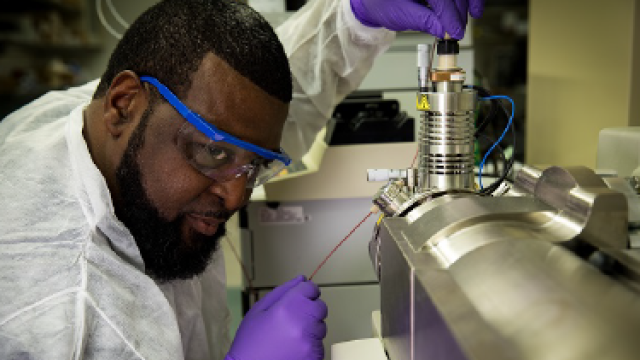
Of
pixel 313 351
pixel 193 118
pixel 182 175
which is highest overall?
pixel 193 118

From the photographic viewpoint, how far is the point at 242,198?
3.24ft

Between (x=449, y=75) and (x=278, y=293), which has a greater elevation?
(x=449, y=75)

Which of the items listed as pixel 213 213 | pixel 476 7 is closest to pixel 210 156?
pixel 213 213

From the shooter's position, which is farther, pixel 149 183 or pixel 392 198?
pixel 149 183

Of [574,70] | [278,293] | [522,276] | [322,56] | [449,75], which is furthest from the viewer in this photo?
[574,70]

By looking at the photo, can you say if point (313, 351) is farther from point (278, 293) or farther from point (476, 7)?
point (476, 7)

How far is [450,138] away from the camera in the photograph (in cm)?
75

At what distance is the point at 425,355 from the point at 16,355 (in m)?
0.54

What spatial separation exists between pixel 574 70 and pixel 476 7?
4.63 ft

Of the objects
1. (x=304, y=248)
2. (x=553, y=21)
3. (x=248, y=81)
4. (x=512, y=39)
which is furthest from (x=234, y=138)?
(x=512, y=39)

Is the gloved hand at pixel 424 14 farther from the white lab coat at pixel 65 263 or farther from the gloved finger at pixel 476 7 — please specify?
the white lab coat at pixel 65 263

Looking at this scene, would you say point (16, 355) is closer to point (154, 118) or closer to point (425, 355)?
point (154, 118)

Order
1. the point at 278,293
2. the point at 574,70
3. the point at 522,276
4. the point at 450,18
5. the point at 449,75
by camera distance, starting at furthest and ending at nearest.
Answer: the point at 574,70
the point at 278,293
the point at 450,18
the point at 449,75
the point at 522,276

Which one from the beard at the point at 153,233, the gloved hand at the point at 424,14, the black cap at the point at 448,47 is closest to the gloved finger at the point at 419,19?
the gloved hand at the point at 424,14
